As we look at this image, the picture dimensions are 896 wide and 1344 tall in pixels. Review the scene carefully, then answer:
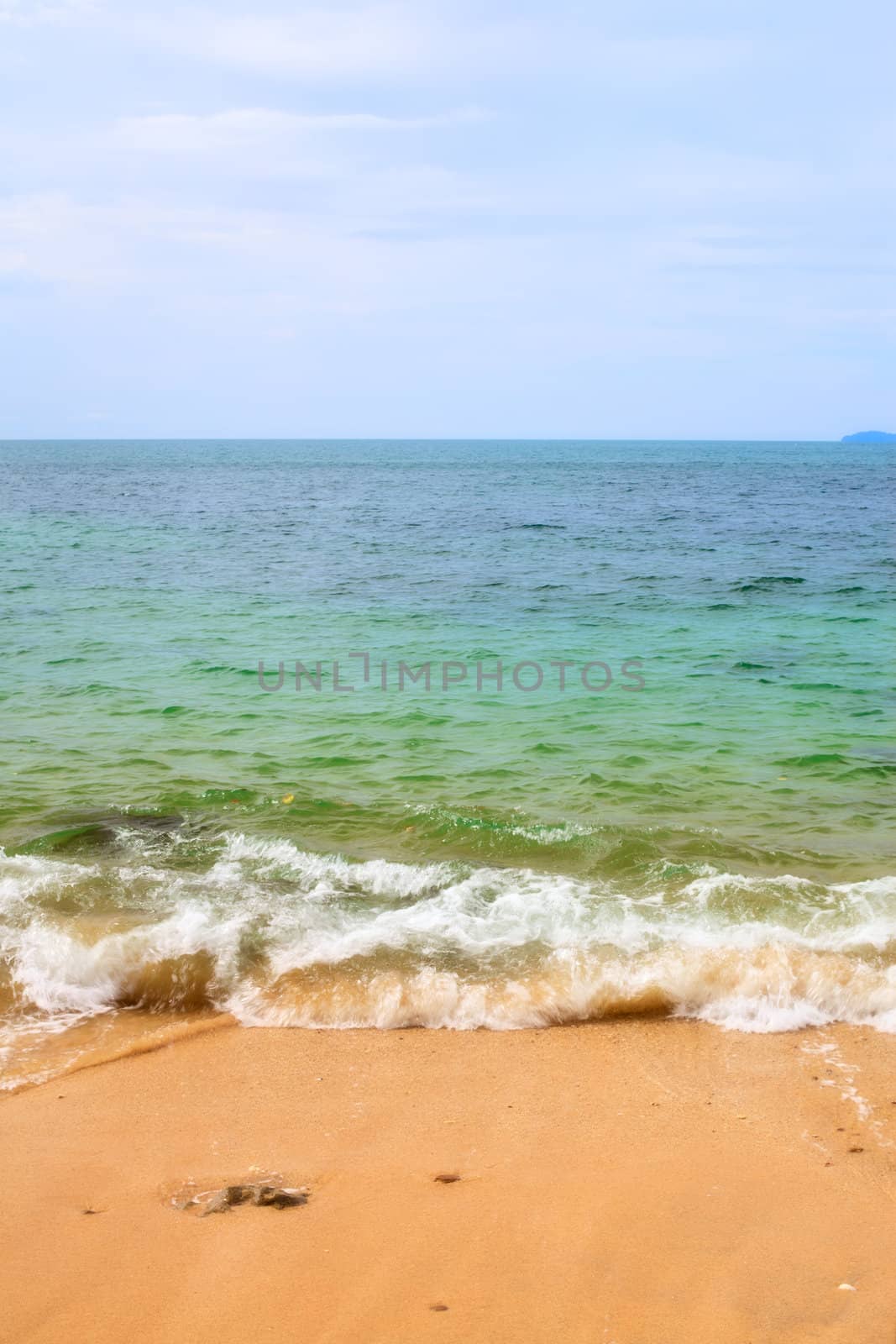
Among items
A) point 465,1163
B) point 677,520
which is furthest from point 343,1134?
point 677,520

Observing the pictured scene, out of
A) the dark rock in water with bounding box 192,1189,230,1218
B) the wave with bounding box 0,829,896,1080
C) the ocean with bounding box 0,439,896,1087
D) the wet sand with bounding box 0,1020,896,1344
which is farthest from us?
the ocean with bounding box 0,439,896,1087

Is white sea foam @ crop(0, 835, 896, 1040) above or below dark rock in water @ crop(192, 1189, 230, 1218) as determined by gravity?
above

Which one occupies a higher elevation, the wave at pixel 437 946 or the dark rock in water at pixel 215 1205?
the wave at pixel 437 946

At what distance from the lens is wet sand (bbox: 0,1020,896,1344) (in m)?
3.43

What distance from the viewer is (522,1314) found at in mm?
3418

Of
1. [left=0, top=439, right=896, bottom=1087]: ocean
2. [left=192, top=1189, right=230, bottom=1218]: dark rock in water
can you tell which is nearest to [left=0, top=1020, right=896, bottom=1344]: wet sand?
[left=192, top=1189, right=230, bottom=1218]: dark rock in water

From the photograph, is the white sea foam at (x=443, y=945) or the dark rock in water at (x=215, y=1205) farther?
the white sea foam at (x=443, y=945)

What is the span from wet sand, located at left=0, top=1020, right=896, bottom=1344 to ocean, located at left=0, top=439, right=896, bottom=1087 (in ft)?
1.32

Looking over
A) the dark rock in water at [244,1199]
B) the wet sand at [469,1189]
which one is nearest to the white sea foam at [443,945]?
the wet sand at [469,1189]

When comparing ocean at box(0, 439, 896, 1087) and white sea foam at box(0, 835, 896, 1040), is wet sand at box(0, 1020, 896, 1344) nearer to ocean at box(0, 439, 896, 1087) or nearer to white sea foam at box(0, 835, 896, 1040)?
Answer: white sea foam at box(0, 835, 896, 1040)

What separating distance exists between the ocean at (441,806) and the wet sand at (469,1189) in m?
0.40

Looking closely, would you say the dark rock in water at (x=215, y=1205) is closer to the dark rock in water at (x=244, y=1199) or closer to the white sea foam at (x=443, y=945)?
the dark rock in water at (x=244, y=1199)

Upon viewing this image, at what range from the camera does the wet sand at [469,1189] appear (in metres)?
3.43

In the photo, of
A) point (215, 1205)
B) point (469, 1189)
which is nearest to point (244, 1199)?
point (215, 1205)
